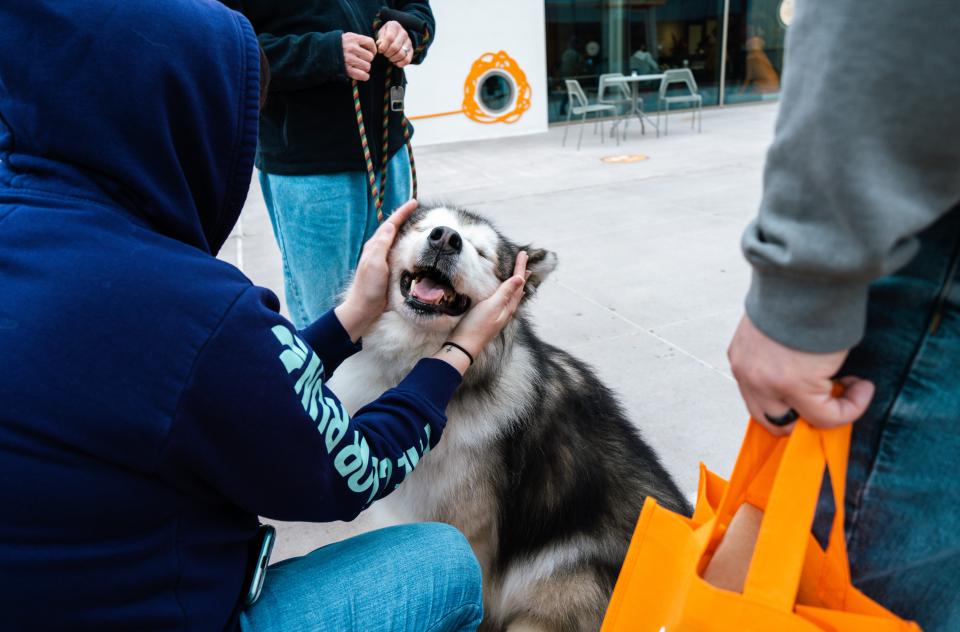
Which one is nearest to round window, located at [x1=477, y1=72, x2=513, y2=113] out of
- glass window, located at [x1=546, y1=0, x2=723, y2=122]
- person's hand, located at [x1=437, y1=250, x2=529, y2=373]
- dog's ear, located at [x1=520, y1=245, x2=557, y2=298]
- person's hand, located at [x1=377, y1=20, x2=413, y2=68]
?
glass window, located at [x1=546, y1=0, x2=723, y2=122]

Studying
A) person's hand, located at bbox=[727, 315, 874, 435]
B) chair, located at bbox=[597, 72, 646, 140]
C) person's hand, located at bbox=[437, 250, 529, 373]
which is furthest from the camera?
A: chair, located at bbox=[597, 72, 646, 140]

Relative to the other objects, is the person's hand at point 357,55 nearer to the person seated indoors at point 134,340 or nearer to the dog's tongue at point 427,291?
the dog's tongue at point 427,291

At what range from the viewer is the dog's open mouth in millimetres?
2131

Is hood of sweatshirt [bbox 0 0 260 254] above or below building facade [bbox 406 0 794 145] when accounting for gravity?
above

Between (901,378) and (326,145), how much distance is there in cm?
227

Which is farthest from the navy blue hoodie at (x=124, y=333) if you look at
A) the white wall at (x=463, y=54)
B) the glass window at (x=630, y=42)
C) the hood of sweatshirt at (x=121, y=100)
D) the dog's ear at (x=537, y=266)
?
the glass window at (x=630, y=42)

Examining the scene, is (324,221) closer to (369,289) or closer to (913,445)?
(369,289)

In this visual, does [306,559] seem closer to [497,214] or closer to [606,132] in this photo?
[497,214]

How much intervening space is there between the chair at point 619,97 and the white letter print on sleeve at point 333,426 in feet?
38.2

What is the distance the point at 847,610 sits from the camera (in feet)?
3.56

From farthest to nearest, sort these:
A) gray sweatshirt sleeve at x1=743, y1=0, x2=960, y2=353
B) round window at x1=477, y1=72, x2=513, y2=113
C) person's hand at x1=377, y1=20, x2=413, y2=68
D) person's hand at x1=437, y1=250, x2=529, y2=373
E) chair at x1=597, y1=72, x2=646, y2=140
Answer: round window at x1=477, y1=72, x2=513, y2=113 < chair at x1=597, y1=72, x2=646, y2=140 < person's hand at x1=377, y1=20, x2=413, y2=68 < person's hand at x1=437, y1=250, x2=529, y2=373 < gray sweatshirt sleeve at x1=743, y1=0, x2=960, y2=353

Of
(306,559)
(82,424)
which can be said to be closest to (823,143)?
(82,424)

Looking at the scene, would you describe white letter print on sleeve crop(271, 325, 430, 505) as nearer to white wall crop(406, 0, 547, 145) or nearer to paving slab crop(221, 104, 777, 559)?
paving slab crop(221, 104, 777, 559)

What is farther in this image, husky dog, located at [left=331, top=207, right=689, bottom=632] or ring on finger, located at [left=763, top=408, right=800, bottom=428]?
husky dog, located at [left=331, top=207, right=689, bottom=632]
